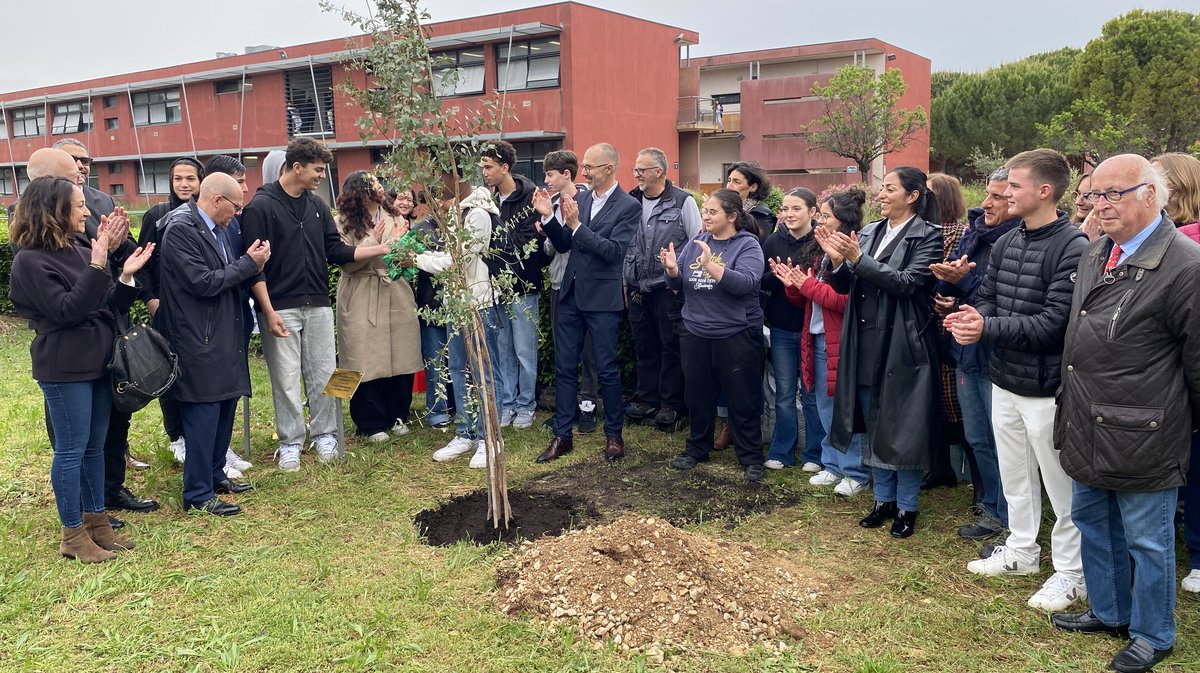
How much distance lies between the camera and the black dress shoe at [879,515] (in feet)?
16.3

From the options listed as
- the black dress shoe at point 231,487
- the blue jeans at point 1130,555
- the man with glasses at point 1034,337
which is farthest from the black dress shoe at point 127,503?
the blue jeans at point 1130,555

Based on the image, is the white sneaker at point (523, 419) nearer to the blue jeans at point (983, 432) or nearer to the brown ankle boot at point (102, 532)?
the brown ankle boot at point (102, 532)

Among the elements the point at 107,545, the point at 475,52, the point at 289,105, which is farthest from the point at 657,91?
the point at 107,545

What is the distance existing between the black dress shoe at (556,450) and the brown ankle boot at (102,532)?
269 centimetres

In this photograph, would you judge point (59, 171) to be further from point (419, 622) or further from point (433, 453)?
point (419, 622)

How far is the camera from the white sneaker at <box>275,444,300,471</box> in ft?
20.2

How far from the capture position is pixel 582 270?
6.13 meters

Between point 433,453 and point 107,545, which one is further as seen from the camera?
point 433,453

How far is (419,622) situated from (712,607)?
4.40 ft

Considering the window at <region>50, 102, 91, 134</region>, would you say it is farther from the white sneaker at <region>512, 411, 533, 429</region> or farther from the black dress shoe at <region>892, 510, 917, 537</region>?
the black dress shoe at <region>892, 510, 917, 537</region>

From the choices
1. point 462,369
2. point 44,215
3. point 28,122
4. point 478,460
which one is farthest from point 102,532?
point 28,122

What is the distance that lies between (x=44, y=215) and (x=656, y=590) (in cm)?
361

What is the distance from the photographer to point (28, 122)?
157 ft

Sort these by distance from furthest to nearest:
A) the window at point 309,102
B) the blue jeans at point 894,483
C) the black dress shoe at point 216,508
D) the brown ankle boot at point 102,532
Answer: the window at point 309,102, the black dress shoe at point 216,508, the blue jeans at point 894,483, the brown ankle boot at point 102,532
